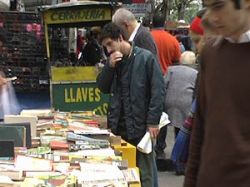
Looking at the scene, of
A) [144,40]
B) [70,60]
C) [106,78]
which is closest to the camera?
[106,78]

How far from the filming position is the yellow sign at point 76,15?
9.70 m

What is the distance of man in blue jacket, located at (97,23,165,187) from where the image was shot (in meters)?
5.50

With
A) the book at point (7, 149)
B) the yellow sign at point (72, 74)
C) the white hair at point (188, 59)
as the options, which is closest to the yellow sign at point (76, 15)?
the yellow sign at point (72, 74)

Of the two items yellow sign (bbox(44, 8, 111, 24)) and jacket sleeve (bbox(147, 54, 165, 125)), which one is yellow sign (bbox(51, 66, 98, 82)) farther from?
jacket sleeve (bbox(147, 54, 165, 125))

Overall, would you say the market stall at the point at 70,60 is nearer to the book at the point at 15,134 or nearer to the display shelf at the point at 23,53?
the display shelf at the point at 23,53

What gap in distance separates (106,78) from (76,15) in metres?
4.31

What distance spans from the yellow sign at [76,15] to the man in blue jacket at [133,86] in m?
4.16

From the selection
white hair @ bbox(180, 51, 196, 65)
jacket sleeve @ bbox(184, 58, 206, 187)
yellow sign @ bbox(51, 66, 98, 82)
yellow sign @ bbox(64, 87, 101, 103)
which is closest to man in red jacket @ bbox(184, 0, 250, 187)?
jacket sleeve @ bbox(184, 58, 206, 187)

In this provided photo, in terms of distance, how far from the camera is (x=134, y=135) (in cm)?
561

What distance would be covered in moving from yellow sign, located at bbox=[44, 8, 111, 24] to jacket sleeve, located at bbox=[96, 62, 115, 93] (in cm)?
405

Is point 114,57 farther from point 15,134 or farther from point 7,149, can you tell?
point 7,149

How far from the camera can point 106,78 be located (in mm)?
5691

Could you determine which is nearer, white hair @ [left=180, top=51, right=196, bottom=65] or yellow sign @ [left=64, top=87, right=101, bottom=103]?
white hair @ [left=180, top=51, right=196, bottom=65]

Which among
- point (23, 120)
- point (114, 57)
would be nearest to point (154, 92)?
point (114, 57)
